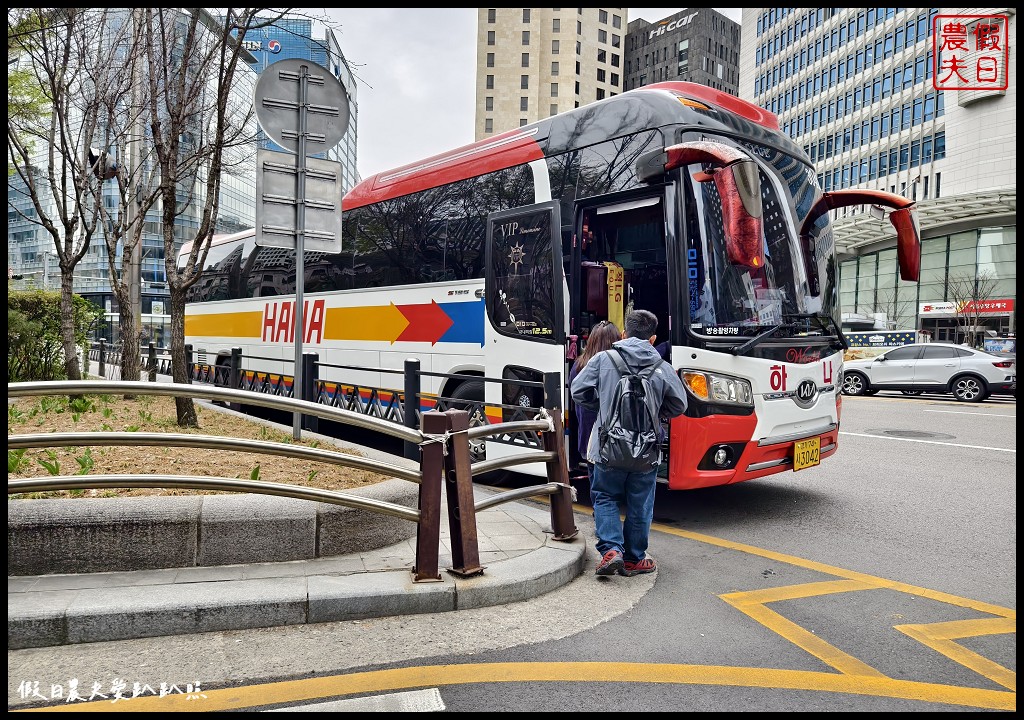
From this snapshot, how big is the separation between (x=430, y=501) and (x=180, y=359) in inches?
193

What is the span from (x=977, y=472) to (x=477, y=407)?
5743 millimetres

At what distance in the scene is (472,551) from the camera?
4188 millimetres

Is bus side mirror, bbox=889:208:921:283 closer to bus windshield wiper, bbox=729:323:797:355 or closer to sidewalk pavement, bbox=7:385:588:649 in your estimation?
bus windshield wiper, bbox=729:323:797:355

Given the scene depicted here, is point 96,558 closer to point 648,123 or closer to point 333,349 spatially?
point 648,123

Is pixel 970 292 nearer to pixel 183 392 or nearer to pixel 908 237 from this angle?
pixel 908 237

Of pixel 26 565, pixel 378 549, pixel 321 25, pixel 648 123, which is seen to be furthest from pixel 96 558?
pixel 321 25

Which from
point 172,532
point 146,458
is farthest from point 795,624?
point 146,458

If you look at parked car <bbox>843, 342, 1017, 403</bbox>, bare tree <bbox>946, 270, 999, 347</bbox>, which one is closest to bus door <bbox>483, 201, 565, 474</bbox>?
parked car <bbox>843, 342, 1017, 403</bbox>

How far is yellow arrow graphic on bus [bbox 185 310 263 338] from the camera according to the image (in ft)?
40.9

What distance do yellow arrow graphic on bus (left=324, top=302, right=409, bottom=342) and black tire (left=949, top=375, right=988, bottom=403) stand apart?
679 inches

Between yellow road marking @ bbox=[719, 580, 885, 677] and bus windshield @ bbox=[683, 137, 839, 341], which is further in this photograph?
bus windshield @ bbox=[683, 137, 839, 341]

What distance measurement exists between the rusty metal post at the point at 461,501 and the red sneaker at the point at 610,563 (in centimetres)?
79

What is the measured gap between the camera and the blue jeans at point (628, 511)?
15.1ft

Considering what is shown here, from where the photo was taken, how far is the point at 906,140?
2165 inches
